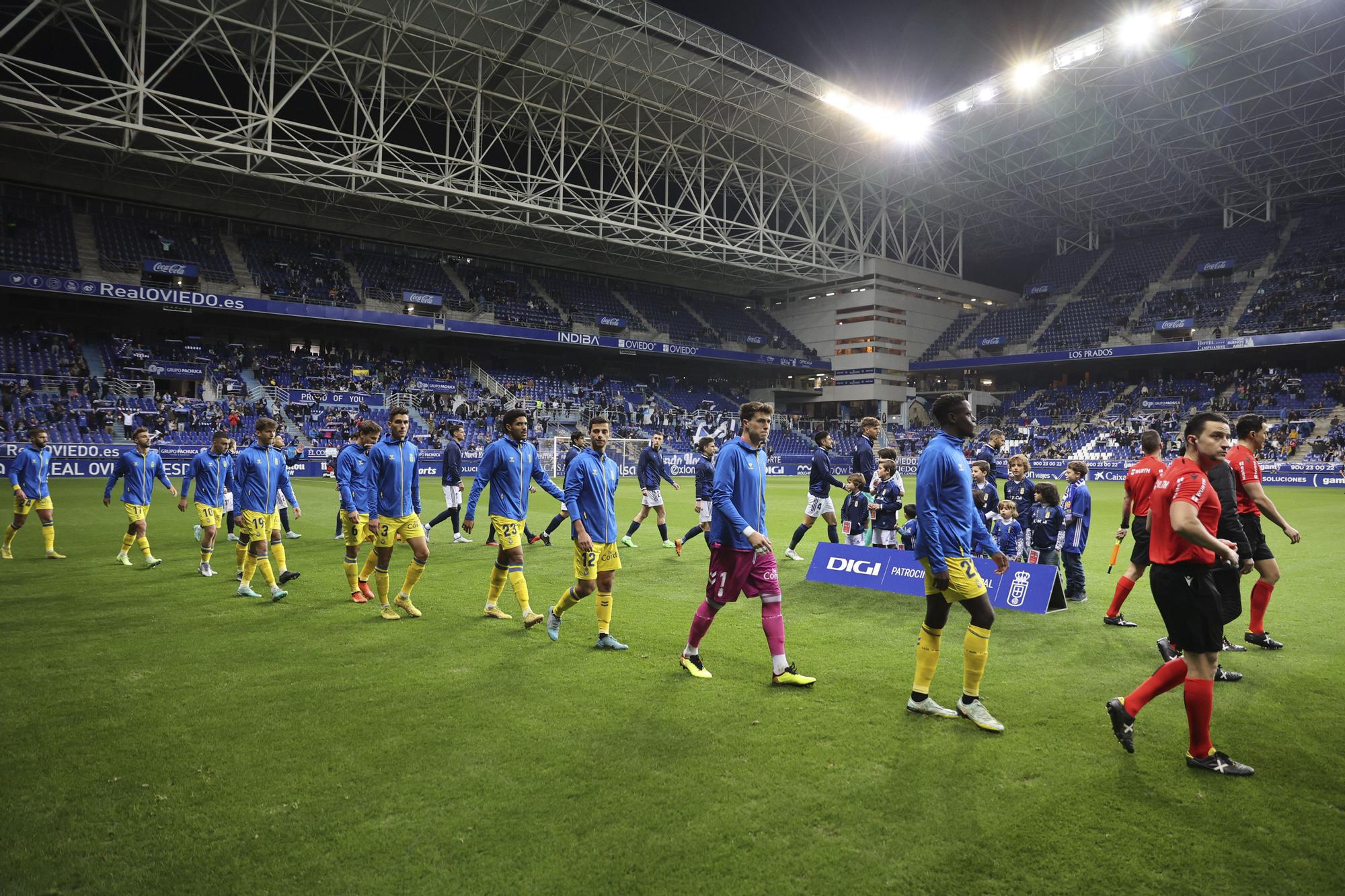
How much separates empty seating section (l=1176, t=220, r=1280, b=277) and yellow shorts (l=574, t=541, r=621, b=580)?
58.1 metres

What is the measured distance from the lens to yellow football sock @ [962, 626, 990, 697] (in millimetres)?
5262

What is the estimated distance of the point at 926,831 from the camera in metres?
3.78

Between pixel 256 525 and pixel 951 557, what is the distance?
7998 millimetres

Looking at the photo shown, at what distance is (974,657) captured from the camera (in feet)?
17.3

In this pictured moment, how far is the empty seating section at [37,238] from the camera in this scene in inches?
1361

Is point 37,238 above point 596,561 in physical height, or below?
above

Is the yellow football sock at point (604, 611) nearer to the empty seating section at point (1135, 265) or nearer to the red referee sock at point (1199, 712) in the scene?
the red referee sock at point (1199, 712)

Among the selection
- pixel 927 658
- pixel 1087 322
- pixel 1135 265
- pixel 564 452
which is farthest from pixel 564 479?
pixel 1135 265

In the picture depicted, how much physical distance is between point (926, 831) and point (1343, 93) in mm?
44352

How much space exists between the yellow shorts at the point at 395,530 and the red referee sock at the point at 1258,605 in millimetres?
8424

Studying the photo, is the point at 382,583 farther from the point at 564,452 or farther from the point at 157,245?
the point at 157,245

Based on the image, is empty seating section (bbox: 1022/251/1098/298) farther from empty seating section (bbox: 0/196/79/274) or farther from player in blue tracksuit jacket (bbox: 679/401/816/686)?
empty seating section (bbox: 0/196/79/274)

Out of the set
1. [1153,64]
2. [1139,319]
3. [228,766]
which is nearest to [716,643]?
[228,766]

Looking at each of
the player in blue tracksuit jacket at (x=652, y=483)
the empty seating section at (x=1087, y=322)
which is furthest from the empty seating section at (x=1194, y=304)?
the player in blue tracksuit jacket at (x=652, y=483)
